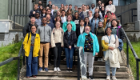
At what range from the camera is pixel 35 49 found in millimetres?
4496

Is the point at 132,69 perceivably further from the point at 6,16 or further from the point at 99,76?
the point at 6,16

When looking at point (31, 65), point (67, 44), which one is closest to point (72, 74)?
point (67, 44)

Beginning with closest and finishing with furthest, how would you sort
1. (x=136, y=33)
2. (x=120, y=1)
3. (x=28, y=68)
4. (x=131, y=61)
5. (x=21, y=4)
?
(x=28, y=68) → (x=131, y=61) → (x=136, y=33) → (x=21, y=4) → (x=120, y=1)

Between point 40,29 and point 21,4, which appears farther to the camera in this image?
point 21,4

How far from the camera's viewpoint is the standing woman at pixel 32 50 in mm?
4492

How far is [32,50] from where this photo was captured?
459 centimetres

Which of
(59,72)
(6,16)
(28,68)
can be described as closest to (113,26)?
(59,72)

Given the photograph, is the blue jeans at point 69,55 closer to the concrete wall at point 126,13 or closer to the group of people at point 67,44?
the group of people at point 67,44

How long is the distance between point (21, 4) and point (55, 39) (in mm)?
8142

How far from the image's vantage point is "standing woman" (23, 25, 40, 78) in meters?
4.49

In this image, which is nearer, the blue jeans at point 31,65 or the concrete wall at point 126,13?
the blue jeans at point 31,65

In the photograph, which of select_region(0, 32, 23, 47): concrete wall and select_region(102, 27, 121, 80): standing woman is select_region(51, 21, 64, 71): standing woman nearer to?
select_region(102, 27, 121, 80): standing woman

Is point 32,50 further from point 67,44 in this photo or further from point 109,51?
point 109,51

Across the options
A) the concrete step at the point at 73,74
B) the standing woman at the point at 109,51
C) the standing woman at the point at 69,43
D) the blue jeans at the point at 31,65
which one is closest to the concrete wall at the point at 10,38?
the blue jeans at the point at 31,65
